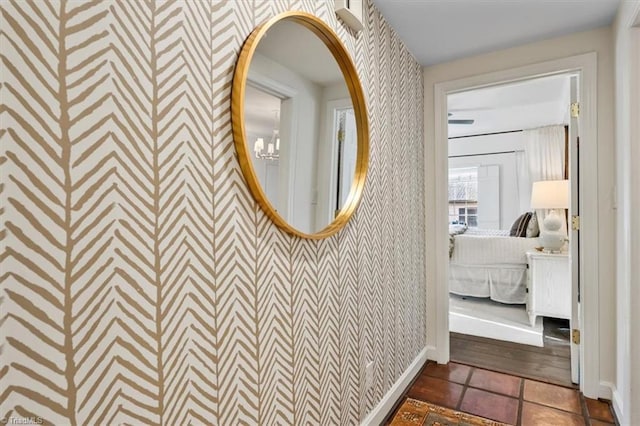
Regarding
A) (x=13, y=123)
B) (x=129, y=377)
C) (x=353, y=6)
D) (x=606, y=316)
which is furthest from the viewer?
(x=606, y=316)

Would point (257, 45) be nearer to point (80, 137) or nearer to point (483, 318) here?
point (80, 137)

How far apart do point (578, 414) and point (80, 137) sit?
259cm

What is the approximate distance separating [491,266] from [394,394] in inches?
101

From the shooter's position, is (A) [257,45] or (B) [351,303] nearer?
(A) [257,45]

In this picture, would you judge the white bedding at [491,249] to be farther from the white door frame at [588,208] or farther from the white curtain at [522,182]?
the white curtain at [522,182]

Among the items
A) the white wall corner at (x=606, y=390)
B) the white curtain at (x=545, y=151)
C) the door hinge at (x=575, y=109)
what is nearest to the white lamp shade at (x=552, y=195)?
the white curtain at (x=545, y=151)

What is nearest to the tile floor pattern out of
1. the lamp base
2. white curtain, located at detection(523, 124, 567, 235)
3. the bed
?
the lamp base

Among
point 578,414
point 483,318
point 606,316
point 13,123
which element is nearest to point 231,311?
point 13,123

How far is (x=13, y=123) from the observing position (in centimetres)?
57

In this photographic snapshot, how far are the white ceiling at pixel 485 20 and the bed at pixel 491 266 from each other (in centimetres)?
234

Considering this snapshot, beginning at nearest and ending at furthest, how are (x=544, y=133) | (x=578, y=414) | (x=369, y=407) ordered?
(x=369, y=407), (x=578, y=414), (x=544, y=133)

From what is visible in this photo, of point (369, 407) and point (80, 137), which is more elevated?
point (80, 137)

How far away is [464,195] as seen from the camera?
6824mm

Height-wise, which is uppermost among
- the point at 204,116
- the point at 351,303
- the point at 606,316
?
the point at 204,116
